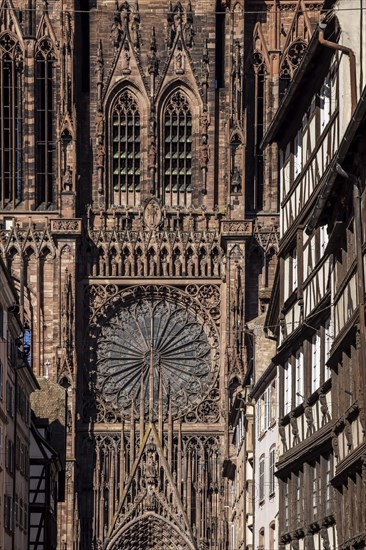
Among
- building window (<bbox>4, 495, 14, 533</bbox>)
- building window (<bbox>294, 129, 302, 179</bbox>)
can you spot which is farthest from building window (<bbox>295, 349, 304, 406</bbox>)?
building window (<bbox>4, 495, 14, 533</bbox>)

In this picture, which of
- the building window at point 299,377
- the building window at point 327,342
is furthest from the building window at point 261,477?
the building window at point 327,342

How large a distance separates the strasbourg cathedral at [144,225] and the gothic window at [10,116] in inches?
3.4

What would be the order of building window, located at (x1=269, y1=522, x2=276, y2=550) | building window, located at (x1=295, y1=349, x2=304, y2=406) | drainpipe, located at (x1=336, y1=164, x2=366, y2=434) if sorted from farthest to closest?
building window, located at (x1=269, y1=522, x2=276, y2=550) < building window, located at (x1=295, y1=349, x2=304, y2=406) < drainpipe, located at (x1=336, y1=164, x2=366, y2=434)

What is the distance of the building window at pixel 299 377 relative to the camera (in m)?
44.6

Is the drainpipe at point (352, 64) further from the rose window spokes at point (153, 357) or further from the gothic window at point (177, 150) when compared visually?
the gothic window at point (177, 150)

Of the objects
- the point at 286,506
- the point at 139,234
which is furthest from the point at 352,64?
the point at 139,234

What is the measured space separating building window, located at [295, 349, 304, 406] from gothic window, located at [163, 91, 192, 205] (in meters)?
49.7

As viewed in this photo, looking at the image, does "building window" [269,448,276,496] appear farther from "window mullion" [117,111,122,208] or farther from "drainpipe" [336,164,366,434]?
"window mullion" [117,111,122,208]

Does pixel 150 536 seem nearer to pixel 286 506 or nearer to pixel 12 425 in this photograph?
pixel 12 425

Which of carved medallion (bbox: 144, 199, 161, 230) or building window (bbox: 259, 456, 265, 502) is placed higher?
carved medallion (bbox: 144, 199, 161, 230)

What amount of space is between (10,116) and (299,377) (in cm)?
5235

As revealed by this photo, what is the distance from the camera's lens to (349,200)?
118 ft

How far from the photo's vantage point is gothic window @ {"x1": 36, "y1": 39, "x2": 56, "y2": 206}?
94.6 m

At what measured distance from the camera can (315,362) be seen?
4312cm
